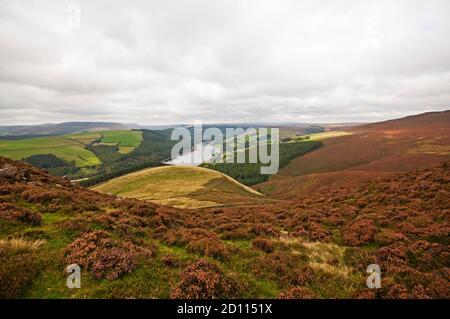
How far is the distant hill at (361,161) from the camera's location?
74.4m

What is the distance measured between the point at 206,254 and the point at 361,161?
4814 inches

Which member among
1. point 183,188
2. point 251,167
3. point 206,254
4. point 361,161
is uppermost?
point 206,254

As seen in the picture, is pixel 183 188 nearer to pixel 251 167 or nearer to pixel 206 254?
pixel 206 254

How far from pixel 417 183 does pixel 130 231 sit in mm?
27440

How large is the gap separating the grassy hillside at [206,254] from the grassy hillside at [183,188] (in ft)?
128

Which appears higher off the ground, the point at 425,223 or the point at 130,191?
the point at 425,223

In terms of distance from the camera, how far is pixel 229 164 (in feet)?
569

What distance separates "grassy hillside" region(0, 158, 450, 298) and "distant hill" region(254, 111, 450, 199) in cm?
5682

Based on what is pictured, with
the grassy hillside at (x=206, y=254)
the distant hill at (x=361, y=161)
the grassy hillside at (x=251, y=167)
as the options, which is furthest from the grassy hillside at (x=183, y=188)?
the grassy hillside at (x=251, y=167)

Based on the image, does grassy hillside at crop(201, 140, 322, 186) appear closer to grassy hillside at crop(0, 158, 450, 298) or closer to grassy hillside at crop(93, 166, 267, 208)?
grassy hillside at crop(93, 166, 267, 208)

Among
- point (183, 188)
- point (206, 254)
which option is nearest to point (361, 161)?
point (183, 188)

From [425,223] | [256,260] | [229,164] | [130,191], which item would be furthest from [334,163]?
[256,260]

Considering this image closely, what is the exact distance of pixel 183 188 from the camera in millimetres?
73875
